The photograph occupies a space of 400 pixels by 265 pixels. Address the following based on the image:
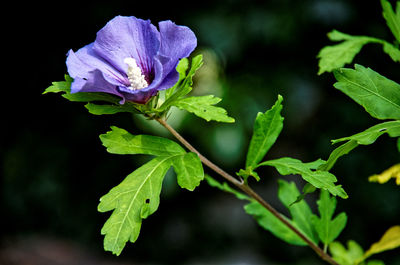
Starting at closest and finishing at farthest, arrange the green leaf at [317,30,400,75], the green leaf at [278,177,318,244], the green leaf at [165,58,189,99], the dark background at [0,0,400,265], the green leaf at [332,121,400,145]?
the green leaf at [332,121,400,145] < the green leaf at [165,58,189,99] < the green leaf at [317,30,400,75] < the green leaf at [278,177,318,244] < the dark background at [0,0,400,265]

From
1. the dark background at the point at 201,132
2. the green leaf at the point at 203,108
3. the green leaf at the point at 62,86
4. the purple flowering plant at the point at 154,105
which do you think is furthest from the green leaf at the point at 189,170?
the dark background at the point at 201,132

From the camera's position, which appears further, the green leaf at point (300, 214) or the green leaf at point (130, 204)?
the green leaf at point (300, 214)

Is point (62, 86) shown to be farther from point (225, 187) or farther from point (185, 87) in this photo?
point (225, 187)

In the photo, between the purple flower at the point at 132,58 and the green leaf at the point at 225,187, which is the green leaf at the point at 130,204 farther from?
the green leaf at the point at 225,187

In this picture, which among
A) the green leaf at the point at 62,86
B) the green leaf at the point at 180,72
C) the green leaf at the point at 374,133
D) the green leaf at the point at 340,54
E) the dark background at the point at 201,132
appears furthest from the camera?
the dark background at the point at 201,132

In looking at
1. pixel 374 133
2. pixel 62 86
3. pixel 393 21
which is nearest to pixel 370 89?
pixel 374 133

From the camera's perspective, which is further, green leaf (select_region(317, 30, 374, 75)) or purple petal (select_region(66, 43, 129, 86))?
green leaf (select_region(317, 30, 374, 75))

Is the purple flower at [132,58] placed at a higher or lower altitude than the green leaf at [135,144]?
higher

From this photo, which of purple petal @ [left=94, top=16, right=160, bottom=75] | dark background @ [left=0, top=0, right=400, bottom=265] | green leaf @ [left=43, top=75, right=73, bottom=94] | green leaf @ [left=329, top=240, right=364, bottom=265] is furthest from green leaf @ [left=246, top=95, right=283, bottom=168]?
dark background @ [left=0, top=0, right=400, bottom=265]

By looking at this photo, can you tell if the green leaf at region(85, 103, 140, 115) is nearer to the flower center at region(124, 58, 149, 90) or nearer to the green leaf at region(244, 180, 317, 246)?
the flower center at region(124, 58, 149, 90)
